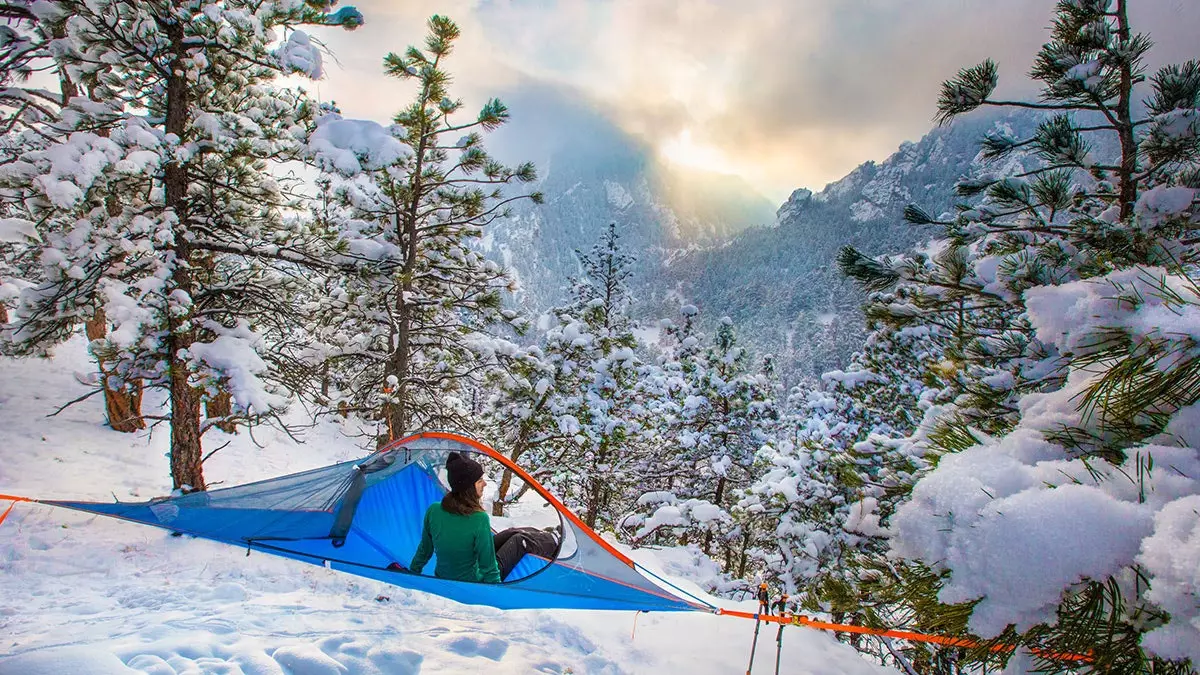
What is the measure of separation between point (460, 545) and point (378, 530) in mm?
1363

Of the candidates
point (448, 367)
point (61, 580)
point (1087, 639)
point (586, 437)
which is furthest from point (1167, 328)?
point (586, 437)

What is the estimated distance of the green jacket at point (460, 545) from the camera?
392 cm

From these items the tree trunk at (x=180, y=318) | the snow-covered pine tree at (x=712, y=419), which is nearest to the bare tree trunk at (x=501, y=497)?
the snow-covered pine tree at (x=712, y=419)

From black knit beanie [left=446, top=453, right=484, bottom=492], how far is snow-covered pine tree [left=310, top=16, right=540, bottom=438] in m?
4.11

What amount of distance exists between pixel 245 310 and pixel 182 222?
49.9 inches

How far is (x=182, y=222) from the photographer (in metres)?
6.06

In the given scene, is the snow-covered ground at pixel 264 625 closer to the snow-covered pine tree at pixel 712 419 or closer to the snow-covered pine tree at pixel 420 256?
the snow-covered pine tree at pixel 420 256

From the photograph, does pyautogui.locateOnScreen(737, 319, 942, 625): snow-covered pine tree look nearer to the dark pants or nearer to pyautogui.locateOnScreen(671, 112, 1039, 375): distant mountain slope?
the dark pants

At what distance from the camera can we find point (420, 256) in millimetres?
9398

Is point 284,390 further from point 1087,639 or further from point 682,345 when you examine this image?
point 682,345

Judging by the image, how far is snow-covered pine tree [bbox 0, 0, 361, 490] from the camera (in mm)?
5016

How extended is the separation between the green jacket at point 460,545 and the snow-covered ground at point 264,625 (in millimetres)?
499

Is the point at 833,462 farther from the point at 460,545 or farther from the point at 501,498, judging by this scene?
the point at 501,498

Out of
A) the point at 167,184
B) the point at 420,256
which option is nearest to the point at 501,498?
the point at 420,256
